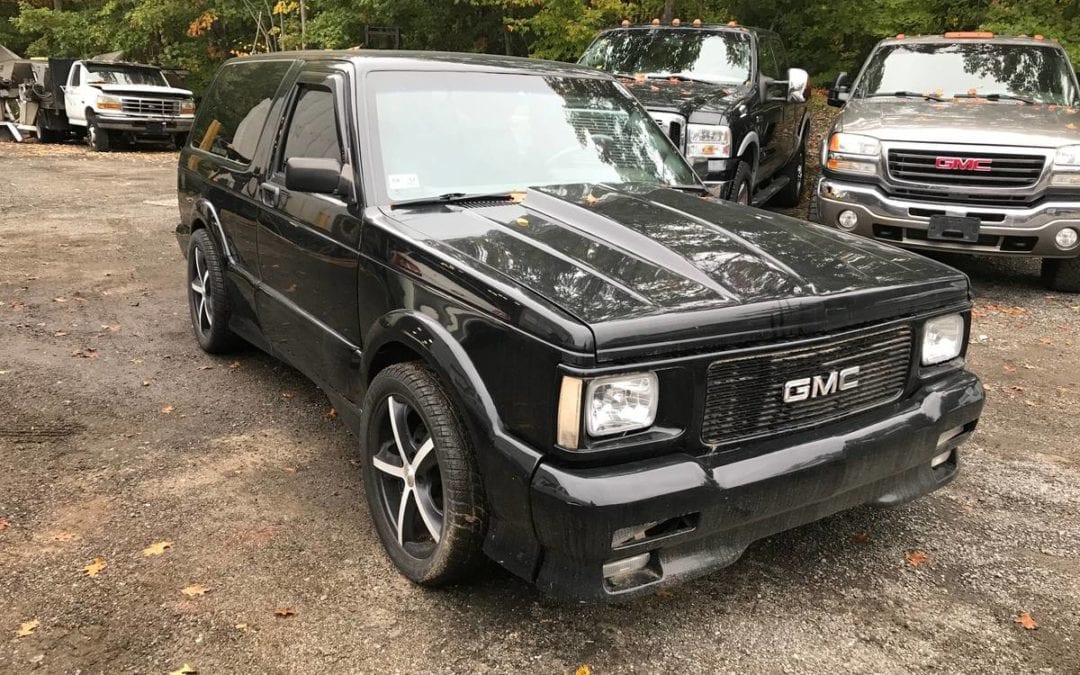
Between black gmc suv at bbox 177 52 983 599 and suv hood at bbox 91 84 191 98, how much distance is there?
16975 mm

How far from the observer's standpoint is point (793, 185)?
10523mm

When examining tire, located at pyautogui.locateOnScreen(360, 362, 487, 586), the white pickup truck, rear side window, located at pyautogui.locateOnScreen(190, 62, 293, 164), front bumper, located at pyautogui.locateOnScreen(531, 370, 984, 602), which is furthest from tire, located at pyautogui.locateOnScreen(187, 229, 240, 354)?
→ the white pickup truck

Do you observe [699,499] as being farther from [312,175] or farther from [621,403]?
[312,175]

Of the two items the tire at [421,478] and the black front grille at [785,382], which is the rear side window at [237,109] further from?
the black front grille at [785,382]

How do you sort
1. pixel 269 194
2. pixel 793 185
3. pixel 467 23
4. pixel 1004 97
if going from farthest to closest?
pixel 467 23
pixel 793 185
pixel 1004 97
pixel 269 194

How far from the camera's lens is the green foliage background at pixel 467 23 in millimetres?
12773

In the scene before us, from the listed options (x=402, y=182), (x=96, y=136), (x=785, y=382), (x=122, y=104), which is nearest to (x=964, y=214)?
(x=785, y=382)

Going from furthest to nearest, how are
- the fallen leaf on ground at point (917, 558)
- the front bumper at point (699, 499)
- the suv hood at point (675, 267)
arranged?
the fallen leaf on ground at point (917, 558)
the suv hood at point (675, 267)
the front bumper at point (699, 499)

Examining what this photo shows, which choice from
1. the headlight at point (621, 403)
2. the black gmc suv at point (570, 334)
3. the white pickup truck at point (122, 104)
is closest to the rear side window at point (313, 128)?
the black gmc suv at point (570, 334)

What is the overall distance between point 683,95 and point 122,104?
15591mm

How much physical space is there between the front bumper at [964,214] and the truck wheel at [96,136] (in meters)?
17.4

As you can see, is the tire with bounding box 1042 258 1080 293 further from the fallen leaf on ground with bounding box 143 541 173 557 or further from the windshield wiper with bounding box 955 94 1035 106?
the fallen leaf on ground with bounding box 143 541 173 557

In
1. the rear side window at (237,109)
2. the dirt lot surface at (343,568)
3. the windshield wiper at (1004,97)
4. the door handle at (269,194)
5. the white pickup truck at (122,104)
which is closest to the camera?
the dirt lot surface at (343,568)

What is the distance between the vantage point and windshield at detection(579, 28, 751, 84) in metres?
8.38
